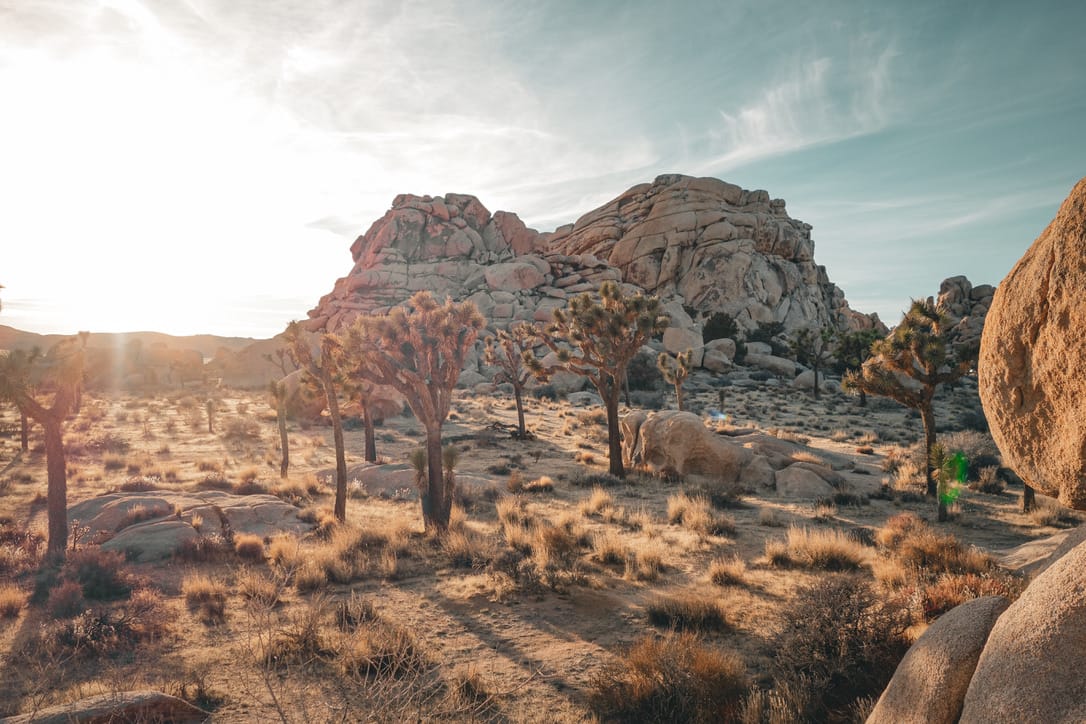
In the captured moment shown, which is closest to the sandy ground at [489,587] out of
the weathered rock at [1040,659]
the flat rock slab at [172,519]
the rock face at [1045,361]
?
the flat rock slab at [172,519]

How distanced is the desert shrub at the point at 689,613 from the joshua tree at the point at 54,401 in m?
12.3

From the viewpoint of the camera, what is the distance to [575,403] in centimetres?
4425

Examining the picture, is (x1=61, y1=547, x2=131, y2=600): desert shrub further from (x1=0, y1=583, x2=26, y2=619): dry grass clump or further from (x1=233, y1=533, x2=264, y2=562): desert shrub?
(x1=233, y1=533, x2=264, y2=562): desert shrub

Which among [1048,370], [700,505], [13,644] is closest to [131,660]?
[13,644]

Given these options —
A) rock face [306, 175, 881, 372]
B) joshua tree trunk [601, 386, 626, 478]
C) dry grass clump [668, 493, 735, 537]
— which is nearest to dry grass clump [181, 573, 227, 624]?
dry grass clump [668, 493, 735, 537]

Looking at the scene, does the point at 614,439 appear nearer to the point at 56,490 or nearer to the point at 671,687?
the point at 671,687

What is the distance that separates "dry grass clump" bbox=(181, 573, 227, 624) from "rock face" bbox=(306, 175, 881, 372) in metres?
61.7

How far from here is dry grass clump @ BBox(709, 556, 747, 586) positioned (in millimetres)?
8922

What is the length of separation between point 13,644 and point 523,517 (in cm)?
925

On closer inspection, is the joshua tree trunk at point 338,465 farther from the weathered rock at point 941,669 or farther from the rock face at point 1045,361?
the rock face at point 1045,361

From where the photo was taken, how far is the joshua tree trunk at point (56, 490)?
11664mm

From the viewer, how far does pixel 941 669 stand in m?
3.38

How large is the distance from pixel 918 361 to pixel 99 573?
64.2ft

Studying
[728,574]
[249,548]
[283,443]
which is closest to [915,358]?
[728,574]
